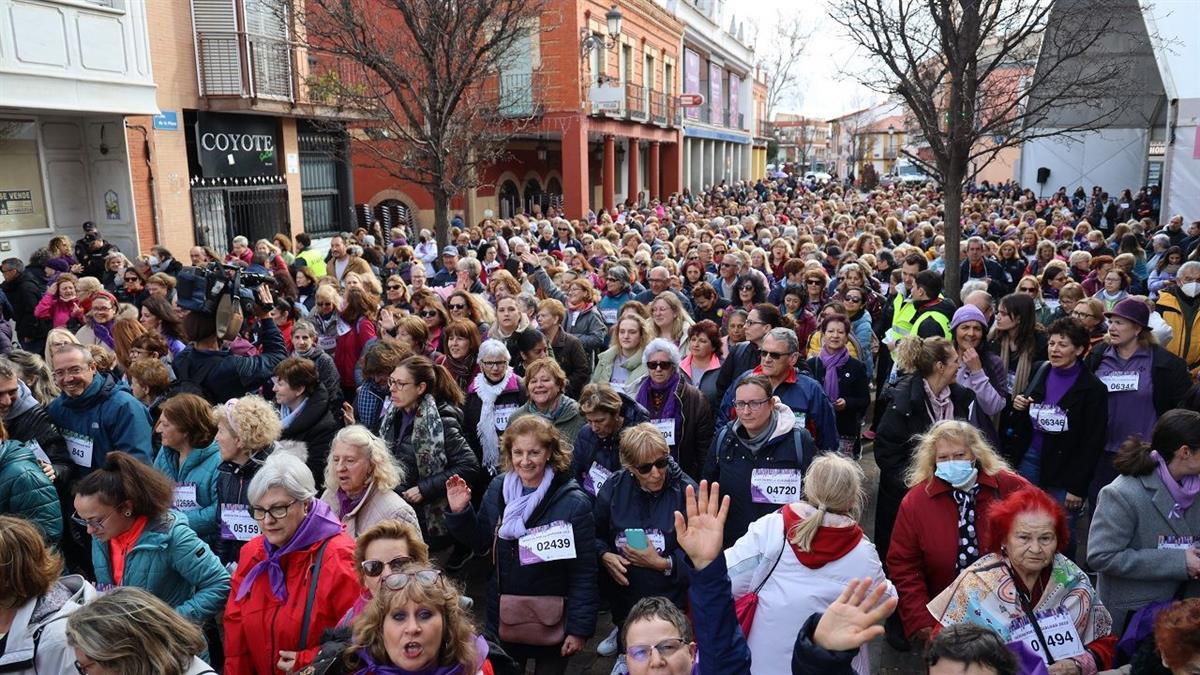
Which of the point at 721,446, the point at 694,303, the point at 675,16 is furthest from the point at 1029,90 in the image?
the point at 675,16

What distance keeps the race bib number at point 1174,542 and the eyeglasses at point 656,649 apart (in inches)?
96.0

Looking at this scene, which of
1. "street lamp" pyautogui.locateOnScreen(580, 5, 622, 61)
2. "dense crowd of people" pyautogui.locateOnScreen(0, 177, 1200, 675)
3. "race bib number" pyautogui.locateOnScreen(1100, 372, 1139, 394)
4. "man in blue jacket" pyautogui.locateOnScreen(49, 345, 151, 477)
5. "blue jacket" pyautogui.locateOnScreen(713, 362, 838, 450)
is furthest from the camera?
"street lamp" pyautogui.locateOnScreen(580, 5, 622, 61)

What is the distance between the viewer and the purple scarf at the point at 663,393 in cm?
534

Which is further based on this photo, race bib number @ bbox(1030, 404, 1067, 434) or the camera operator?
the camera operator

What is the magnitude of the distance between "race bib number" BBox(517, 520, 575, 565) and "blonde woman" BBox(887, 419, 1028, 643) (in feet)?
4.95

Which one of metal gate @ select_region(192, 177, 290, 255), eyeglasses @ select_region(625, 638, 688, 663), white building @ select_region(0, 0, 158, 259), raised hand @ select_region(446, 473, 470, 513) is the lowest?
eyeglasses @ select_region(625, 638, 688, 663)

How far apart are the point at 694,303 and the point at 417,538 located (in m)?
5.86

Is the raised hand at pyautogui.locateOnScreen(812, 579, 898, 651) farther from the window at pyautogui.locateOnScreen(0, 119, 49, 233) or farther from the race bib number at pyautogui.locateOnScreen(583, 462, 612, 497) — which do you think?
the window at pyautogui.locateOnScreen(0, 119, 49, 233)

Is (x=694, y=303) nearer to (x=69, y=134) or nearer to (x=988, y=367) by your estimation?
(x=988, y=367)

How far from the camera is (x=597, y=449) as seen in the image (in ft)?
15.3

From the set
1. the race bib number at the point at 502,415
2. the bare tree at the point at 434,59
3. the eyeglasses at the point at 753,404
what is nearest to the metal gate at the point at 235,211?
the bare tree at the point at 434,59

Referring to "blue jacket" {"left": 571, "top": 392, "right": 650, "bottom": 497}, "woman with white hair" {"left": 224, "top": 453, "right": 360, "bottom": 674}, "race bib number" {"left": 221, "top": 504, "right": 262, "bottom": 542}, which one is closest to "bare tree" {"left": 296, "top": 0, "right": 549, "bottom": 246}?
"blue jacket" {"left": 571, "top": 392, "right": 650, "bottom": 497}

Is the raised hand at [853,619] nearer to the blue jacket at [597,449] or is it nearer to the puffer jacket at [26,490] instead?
the blue jacket at [597,449]

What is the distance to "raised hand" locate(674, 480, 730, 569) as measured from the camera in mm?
2729
